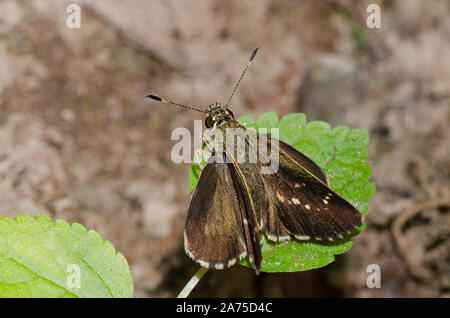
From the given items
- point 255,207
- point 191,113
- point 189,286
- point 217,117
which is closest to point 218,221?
point 255,207

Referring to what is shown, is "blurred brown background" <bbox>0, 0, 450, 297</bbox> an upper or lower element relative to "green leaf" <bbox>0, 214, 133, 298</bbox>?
upper

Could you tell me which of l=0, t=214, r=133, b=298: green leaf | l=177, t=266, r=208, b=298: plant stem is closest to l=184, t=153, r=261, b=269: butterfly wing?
l=177, t=266, r=208, b=298: plant stem

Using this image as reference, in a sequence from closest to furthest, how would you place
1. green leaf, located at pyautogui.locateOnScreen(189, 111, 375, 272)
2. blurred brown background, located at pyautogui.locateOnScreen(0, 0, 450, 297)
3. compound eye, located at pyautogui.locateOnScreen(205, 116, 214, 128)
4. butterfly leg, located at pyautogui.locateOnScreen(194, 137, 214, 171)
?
1. green leaf, located at pyautogui.locateOnScreen(189, 111, 375, 272)
2. butterfly leg, located at pyautogui.locateOnScreen(194, 137, 214, 171)
3. compound eye, located at pyautogui.locateOnScreen(205, 116, 214, 128)
4. blurred brown background, located at pyautogui.locateOnScreen(0, 0, 450, 297)

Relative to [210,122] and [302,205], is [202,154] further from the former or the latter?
[302,205]

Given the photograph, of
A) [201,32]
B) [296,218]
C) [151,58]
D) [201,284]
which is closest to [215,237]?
[296,218]

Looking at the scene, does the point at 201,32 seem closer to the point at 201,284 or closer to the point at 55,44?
the point at 55,44

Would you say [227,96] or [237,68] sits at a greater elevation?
[237,68]

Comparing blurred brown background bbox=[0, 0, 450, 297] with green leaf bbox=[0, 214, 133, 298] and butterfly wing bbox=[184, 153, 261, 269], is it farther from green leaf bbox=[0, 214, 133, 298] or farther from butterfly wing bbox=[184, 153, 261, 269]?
butterfly wing bbox=[184, 153, 261, 269]

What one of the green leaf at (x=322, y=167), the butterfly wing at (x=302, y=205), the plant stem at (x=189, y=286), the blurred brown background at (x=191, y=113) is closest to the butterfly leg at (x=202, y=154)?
the green leaf at (x=322, y=167)
